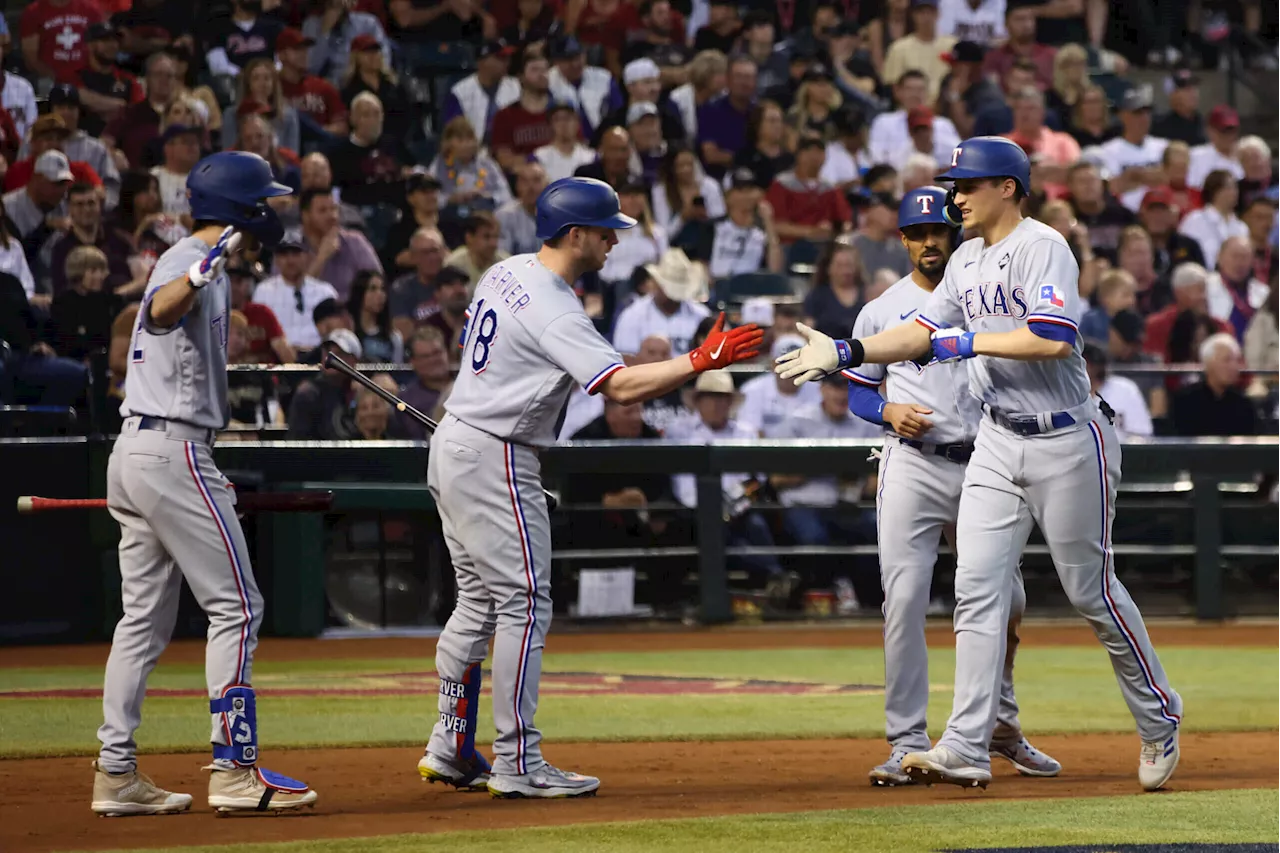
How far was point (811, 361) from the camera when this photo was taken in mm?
5738

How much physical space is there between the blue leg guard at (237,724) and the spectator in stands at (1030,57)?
12932 mm

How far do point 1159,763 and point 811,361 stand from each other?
5.99ft

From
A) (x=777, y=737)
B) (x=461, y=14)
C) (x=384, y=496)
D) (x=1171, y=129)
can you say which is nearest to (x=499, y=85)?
(x=461, y=14)

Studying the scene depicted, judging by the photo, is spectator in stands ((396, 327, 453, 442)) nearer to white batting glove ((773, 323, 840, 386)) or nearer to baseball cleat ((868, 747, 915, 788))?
baseball cleat ((868, 747, 915, 788))

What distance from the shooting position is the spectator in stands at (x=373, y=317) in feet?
41.7

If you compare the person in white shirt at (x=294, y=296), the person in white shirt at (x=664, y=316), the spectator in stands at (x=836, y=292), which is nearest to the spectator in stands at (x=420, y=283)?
the person in white shirt at (x=294, y=296)

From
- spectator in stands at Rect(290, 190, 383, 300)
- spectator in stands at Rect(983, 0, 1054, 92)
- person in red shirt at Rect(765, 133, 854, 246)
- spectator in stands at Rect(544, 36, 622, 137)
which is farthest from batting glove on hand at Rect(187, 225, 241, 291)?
A: spectator in stands at Rect(983, 0, 1054, 92)

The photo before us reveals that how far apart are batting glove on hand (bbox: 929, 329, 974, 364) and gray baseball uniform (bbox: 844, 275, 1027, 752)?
604 mm

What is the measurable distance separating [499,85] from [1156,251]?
5.69 m

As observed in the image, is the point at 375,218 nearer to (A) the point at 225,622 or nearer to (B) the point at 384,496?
(B) the point at 384,496

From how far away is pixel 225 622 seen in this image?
228 inches

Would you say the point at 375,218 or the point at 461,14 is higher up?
the point at 461,14

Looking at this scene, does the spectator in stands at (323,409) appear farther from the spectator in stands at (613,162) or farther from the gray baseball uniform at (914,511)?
the gray baseball uniform at (914,511)

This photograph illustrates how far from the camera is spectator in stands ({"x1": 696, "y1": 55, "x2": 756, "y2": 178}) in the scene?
15.9 m
